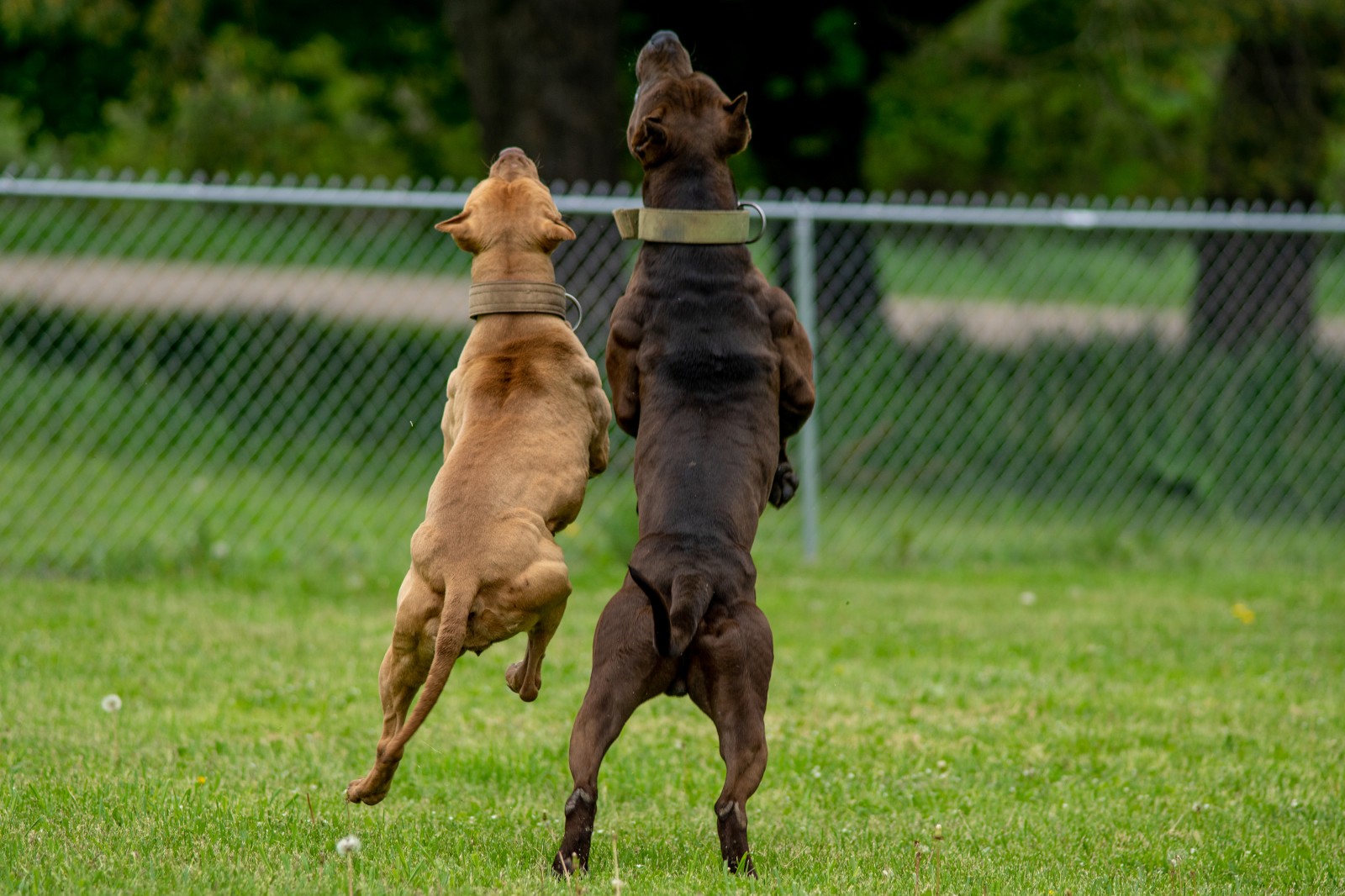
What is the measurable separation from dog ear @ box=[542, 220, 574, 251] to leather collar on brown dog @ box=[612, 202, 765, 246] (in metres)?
0.13

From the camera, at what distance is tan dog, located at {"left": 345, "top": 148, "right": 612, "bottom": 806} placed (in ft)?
9.81

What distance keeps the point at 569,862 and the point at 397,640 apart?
24.7 inches

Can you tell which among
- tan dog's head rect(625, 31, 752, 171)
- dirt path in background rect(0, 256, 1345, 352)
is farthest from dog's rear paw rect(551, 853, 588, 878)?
dirt path in background rect(0, 256, 1345, 352)

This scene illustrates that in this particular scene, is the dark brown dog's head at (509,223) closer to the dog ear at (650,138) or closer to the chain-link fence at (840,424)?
the dog ear at (650,138)

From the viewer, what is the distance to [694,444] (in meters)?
3.27

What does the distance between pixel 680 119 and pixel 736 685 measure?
4.36ft

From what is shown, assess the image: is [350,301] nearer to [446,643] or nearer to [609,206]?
[609,206]

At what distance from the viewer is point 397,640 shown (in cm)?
306

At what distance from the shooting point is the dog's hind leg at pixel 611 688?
10.0 feet

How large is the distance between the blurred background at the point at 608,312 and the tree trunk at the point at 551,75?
23mm

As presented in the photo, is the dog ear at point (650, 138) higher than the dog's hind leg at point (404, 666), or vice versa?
the dog ear at point (650, 138)

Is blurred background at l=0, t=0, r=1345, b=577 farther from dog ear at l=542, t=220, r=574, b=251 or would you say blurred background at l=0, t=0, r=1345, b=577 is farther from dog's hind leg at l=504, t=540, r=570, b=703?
dog's hind leg at l=504, t=540, r=570, b=703

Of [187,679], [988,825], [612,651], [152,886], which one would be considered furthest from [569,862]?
[187,679]

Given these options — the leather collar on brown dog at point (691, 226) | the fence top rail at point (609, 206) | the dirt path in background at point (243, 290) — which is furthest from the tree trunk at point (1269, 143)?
the leather collar on brown dog at point (691, 226)
